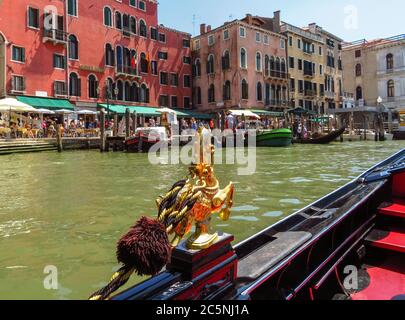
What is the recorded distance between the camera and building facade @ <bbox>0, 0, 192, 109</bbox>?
20.7 metres

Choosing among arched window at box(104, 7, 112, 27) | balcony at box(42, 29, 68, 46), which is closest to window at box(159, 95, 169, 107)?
arched window at box(104, 7, 112, 27)

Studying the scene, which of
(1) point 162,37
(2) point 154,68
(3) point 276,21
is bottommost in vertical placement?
(2) point 154,68

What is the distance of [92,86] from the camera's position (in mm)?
24328

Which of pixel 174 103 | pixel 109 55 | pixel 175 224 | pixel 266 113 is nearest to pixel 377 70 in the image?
pixel 266 113

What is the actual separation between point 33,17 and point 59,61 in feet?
8.82

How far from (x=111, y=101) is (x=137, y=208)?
20865 mm

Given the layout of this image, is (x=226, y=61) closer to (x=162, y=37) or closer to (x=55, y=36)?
(x=162, y=37)

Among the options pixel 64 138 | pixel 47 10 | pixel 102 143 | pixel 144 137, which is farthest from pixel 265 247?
pixel 47 10

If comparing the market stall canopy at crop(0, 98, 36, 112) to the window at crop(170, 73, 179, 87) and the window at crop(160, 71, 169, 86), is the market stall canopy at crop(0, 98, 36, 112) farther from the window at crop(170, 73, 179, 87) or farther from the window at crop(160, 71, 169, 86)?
the window at crop(170, 73, 179, 87)

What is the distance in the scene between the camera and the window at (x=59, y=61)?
22.4 m

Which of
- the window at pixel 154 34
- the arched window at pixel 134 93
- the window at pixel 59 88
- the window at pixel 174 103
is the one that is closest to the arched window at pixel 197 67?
the window at pixel 174 103

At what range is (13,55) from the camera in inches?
800

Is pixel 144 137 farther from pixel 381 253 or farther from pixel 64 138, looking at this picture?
pixel 381 253

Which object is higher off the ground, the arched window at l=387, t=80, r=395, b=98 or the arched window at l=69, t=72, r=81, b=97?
the arched window at l=387, t=80, r=395, b=98
